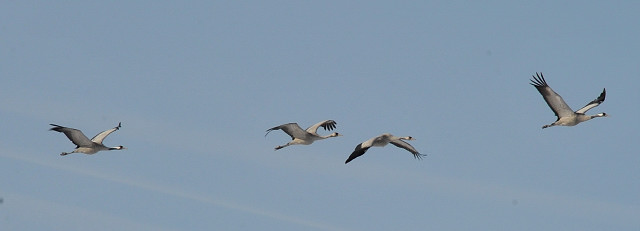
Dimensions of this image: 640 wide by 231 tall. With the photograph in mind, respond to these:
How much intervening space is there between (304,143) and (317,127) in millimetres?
1265

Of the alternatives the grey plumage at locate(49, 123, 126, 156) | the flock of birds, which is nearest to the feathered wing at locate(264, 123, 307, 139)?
the flock of birds

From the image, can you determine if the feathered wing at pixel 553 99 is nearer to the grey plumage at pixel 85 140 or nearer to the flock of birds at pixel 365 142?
the flock of birds at pixel 365 142

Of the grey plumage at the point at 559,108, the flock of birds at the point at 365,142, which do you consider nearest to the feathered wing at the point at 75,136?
the flock of birds at the point at 365,142

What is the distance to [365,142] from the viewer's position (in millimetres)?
67625

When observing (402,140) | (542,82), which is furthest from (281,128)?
(542,82)

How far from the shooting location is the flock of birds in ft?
219

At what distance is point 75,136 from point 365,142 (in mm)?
14474

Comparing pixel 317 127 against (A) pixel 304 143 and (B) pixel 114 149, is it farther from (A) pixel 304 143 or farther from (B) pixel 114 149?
(B) pixel 114 149

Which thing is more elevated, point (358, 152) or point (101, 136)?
point (101, 136)

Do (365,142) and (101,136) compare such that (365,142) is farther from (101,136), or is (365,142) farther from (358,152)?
(101,136)

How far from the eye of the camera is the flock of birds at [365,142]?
219ft

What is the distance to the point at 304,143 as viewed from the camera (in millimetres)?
70312

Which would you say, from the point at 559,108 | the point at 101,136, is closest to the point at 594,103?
the point at 559,108

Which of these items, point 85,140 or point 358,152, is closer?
point 358,152
